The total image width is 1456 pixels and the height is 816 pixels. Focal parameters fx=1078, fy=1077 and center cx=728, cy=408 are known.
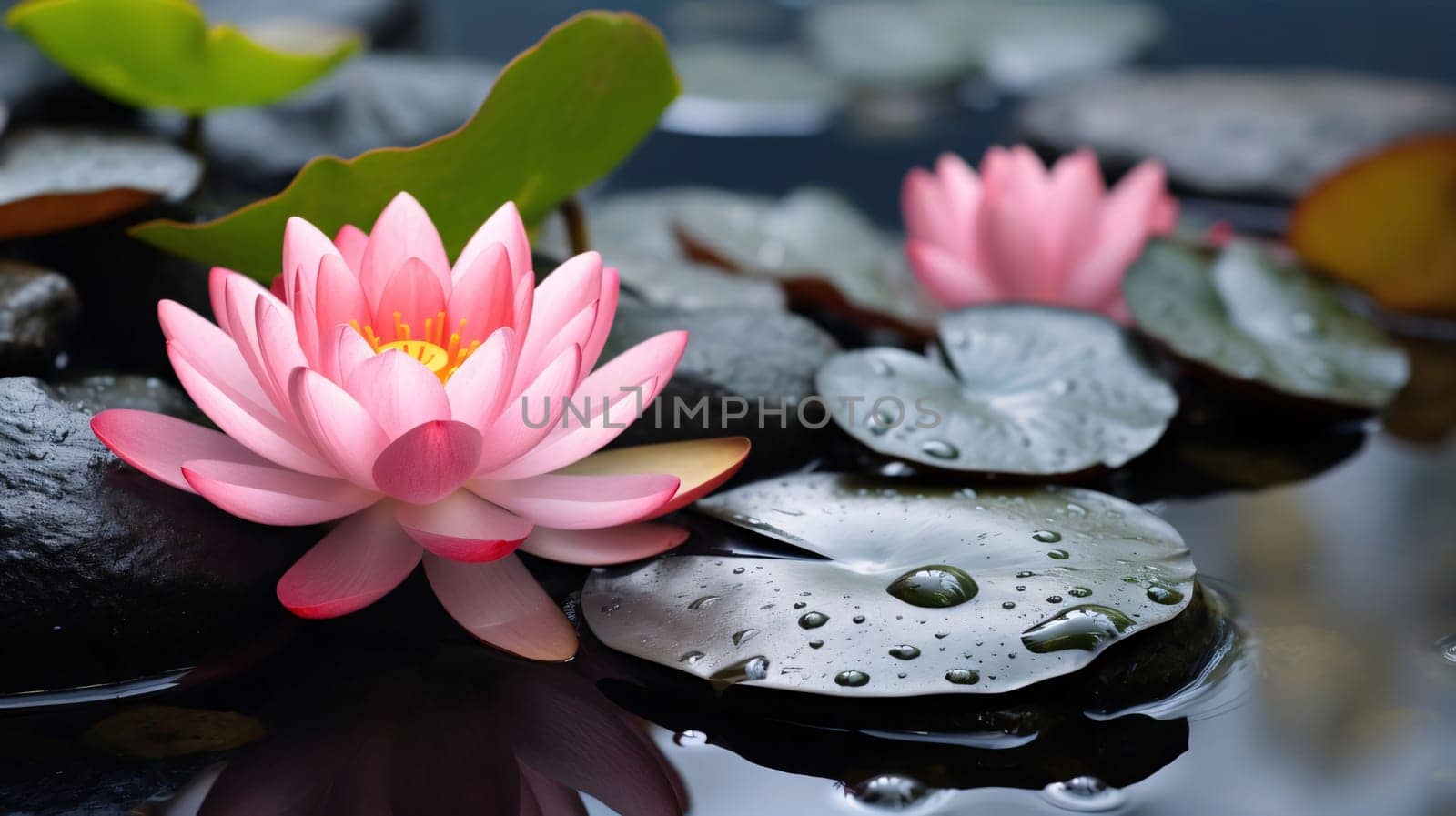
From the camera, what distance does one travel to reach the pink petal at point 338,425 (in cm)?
66

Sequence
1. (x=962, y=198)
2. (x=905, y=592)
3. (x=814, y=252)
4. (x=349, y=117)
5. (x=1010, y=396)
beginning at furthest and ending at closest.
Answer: (x=349, y=117), (x=814, y=252), (x=962, y=198), (x=1010, y=396), (x=905, y=592)

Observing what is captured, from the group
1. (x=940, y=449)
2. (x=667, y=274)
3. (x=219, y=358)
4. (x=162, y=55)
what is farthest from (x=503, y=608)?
(x=162, y=55)

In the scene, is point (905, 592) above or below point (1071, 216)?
below

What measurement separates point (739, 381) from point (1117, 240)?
556 mm

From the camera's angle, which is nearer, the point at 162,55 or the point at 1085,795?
the point at 1085,795

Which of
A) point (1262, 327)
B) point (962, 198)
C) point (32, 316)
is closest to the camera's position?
point (32, 316)

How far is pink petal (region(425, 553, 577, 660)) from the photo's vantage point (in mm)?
760

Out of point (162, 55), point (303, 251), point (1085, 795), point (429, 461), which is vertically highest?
point (162, 55)

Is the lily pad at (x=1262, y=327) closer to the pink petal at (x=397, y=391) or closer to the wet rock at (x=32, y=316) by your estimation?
the pink petal at (x=397, y=391)

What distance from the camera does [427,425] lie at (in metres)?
0.67

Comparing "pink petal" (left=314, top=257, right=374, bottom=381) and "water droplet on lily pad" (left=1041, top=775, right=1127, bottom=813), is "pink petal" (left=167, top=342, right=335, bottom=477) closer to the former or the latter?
"pink petal" (left=314, top=257, right=374, bottom=381)

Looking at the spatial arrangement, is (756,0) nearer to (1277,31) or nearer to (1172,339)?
(1277,31)

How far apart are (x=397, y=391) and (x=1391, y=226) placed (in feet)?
4.36

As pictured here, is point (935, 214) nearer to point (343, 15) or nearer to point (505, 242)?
point (505, 242)
